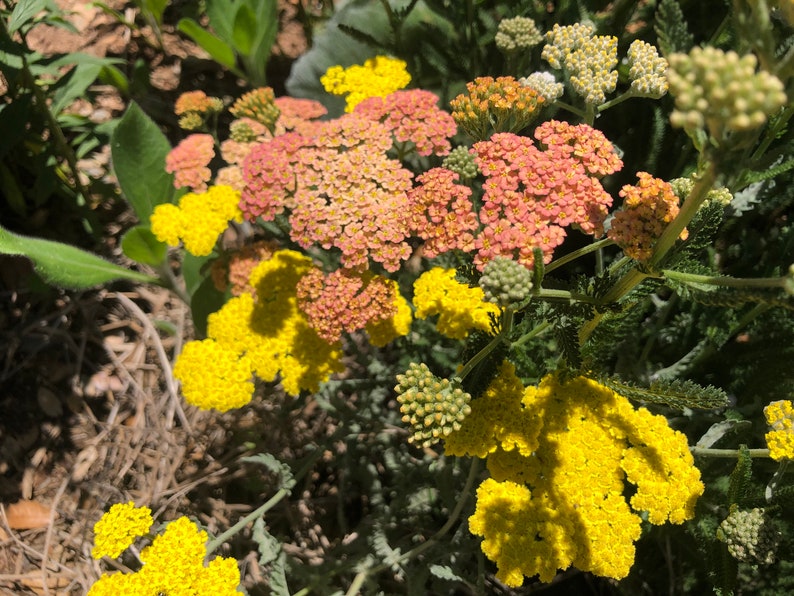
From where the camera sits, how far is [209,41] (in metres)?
3.02

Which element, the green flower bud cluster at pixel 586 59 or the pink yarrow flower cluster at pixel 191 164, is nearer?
the green flower bud cluster at pixel 586 59

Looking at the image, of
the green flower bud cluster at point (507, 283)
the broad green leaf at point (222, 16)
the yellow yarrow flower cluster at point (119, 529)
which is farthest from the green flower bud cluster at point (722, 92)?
the broad green leaf at point (222, 16)

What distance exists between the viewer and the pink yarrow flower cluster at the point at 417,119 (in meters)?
2.20

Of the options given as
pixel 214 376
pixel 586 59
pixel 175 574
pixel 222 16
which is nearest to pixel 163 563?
pixel 175 574

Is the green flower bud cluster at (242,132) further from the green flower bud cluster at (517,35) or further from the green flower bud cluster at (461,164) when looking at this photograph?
the green flower bud cluster at (517,35)

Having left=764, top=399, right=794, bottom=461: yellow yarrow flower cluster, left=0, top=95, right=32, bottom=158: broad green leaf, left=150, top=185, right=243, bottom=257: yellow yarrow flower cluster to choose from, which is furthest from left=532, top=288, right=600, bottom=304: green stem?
left=0, top=95, right=32, bottom=158: broad green leaf

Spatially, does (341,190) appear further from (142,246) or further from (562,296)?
(142,246)

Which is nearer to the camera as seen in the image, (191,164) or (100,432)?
(191,164)

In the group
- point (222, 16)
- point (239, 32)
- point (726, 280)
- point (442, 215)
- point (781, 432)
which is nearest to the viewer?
point (726, 280)

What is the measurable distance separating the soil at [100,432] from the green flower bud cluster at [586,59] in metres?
1.74

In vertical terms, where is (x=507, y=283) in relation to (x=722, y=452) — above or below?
above

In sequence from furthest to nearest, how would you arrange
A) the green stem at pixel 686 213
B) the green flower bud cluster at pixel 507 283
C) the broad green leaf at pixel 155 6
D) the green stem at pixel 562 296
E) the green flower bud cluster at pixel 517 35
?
the broad green leaf at pixel 155 6, the green flower bud cluster at pixel 517 35, the green stem at pixel 562 296, the green flower bud cluster at pixel 507 283, the green stem at pixel 686 213

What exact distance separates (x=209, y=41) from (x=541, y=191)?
1982mm

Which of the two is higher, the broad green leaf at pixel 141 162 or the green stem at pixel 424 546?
the broad green leaf at pixel 141 162
